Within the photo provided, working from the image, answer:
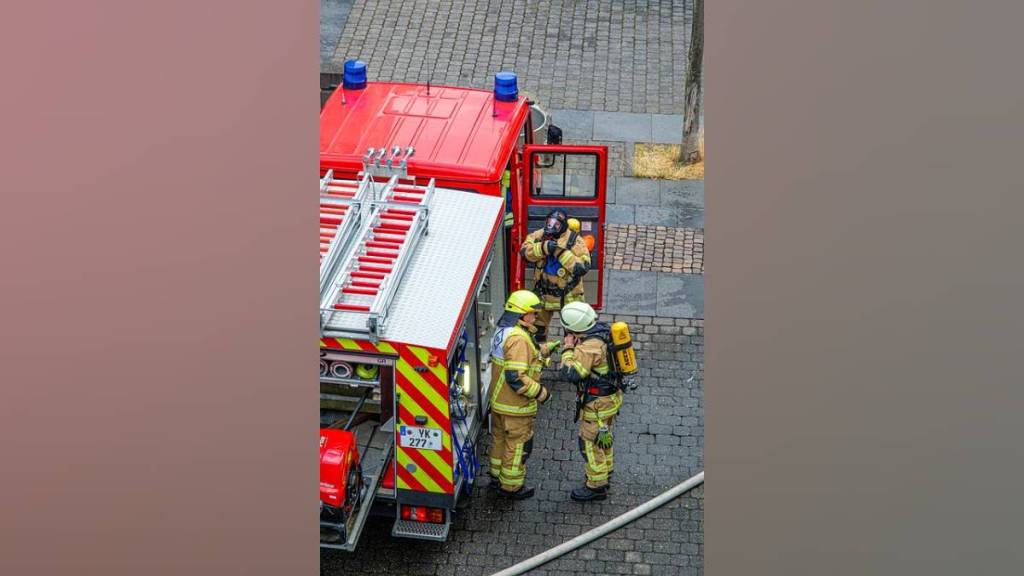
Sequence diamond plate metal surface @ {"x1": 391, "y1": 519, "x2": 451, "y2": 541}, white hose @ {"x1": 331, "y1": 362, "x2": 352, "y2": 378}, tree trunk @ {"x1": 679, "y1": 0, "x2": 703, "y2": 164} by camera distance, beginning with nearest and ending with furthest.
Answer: white hose @ {"x1": 331, "y1": 362, "x2": 352, "y2": 378} → diamond plate metal surface @ {"x1": 391, "y1": 519, "x2": 451, "y2": 541} → tree trunk @ {"x1": 679, "y1": 0, "x2": 703, "y2": 164}

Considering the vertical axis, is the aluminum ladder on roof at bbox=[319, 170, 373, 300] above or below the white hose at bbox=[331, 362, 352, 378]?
above

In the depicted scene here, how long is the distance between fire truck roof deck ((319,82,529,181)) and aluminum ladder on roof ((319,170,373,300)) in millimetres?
254

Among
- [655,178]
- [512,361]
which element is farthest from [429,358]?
[655,178]

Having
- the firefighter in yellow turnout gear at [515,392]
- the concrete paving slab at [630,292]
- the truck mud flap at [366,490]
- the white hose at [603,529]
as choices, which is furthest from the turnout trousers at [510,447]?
the concrete paving slab at [630,292]

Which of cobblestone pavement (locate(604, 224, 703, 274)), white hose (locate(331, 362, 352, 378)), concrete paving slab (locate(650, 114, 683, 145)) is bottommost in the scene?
cobblestone pavement (locate(604, 224, 703, 274))

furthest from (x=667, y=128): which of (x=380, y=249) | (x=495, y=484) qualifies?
(x=380, y=249)

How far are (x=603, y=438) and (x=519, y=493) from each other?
2.15ft

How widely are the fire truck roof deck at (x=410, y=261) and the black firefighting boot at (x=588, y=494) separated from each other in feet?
5.11

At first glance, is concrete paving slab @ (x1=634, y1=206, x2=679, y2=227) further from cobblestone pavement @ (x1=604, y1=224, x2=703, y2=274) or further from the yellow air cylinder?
the yellow air cylinder

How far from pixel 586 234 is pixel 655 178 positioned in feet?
10.4

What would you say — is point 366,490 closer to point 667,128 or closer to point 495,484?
point 495,484

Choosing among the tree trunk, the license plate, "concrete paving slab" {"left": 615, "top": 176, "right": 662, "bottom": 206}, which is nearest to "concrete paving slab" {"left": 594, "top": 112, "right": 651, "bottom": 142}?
the tree trunk

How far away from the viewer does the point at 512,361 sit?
24.1ft

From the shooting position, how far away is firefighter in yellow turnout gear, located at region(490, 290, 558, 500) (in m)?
7.33
